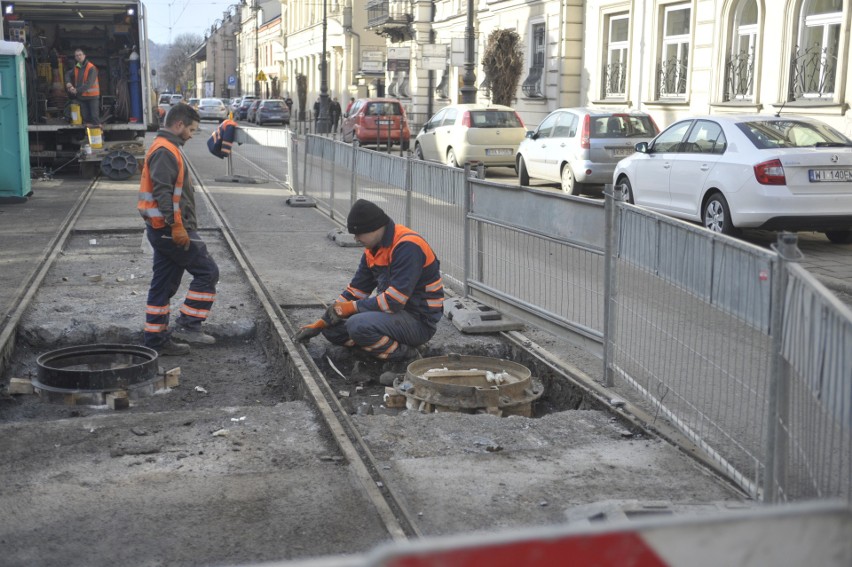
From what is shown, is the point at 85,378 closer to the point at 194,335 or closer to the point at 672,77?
the point at 194,335

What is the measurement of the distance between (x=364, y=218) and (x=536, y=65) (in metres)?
24.3

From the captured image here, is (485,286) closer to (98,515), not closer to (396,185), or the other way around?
(396,185)

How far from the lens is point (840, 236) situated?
1291cm

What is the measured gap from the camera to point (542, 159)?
64.6 feet

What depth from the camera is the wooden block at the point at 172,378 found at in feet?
22.7

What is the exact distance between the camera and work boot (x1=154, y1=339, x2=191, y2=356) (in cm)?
770

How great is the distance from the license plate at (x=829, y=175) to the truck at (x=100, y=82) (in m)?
14.2

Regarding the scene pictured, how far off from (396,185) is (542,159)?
8.74 meters

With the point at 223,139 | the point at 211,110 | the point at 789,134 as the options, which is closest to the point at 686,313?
the point at 789,134

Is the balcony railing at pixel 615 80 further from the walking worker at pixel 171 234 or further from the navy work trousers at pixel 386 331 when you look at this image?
the navy work trousers at pixel 386 331

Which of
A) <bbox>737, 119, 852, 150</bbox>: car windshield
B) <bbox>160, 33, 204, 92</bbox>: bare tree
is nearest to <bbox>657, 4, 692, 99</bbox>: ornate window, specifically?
<bbox>737, 119, 852, 150</bbox>: car windshield

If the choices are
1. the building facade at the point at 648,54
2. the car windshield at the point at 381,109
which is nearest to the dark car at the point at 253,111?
the building facade at the point at 648,54

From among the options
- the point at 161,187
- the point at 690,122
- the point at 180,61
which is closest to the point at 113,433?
the point at 161,187

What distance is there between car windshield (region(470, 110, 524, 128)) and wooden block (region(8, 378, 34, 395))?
56.1ft
